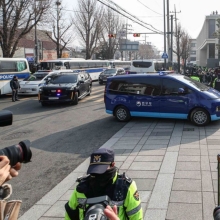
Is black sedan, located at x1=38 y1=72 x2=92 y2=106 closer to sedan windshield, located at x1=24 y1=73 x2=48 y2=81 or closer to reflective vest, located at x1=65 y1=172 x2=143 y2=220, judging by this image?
sedan windshield, located at x1=24 y1=73 x2=48 y2=81

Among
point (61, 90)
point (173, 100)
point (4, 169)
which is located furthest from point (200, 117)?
point (4, 169)

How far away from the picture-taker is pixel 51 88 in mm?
16875

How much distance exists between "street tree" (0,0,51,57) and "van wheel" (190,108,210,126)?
71.7 feet

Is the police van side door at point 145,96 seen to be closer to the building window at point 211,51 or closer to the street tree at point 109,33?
the street tree at point 109,33

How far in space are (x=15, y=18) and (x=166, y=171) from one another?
26.2m

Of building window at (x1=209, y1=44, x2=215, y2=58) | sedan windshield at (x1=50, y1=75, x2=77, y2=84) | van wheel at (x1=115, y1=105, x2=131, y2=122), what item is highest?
building window at (x1=209, y1=44, x2=215, y2=58)

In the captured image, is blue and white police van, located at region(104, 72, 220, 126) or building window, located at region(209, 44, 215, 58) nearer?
blue and white police van, located at region(104, 72, 220, 126)

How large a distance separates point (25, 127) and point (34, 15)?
21.3m

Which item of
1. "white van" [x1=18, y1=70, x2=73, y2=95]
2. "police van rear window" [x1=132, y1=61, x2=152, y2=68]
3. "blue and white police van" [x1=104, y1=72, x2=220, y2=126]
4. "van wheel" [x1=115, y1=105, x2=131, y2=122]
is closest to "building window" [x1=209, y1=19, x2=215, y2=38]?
"police van rear window" [x1=132, y1=61, x2=152, y2=68]

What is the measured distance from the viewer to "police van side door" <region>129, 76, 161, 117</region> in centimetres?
1161

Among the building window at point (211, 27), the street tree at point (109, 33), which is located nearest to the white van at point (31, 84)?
the street tree at point (109, 33)

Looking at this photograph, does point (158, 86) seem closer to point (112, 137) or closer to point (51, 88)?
point (112, 137)

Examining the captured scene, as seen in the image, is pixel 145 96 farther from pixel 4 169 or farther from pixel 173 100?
pixel 4 169

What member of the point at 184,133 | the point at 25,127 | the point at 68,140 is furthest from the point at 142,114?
the point at 25,127
